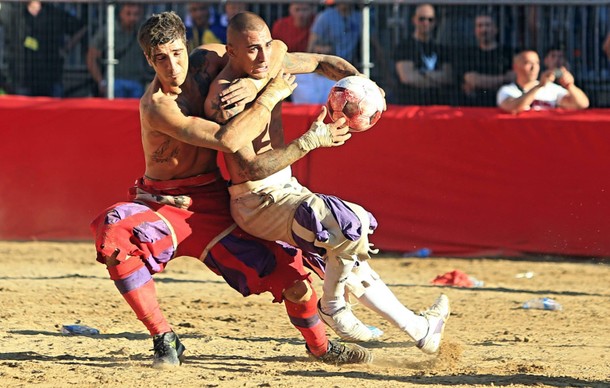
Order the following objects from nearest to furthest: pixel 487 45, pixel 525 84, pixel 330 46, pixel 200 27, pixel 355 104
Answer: pixel 355 104, pixel 525 84, pixel 487 45, pixel 330 46, pixel 200 27

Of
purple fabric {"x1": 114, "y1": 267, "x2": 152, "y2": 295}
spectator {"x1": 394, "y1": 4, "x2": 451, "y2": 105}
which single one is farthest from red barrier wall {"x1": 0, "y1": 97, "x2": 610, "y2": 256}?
purple fabric {"x1": 114, "y1": 267, "x2": 152, "y2": 295}

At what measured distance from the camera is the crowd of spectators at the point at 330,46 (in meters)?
10.5

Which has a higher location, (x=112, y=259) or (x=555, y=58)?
(x=555, y=58)

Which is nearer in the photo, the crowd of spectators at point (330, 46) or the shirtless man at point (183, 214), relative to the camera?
the shirtless man at point (183, 214)

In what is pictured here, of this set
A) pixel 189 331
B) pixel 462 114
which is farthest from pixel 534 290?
pixel 189 331

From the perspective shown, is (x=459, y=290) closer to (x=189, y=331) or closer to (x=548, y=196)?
(x=548, y=196)

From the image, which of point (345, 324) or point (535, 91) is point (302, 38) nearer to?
point (535, 91)

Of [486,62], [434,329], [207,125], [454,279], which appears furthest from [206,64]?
[486,62]

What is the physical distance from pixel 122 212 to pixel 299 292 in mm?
999

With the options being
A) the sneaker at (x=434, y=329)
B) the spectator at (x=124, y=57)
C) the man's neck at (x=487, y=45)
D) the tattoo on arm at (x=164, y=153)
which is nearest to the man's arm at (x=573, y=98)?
the man's neck at (x=487, y=45)

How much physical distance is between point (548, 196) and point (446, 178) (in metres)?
0.89

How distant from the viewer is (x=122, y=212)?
5.66 meters

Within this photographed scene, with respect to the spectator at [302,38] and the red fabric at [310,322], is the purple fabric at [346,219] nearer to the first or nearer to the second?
the red fabric at [310,322]

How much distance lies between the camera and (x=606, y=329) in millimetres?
7141
